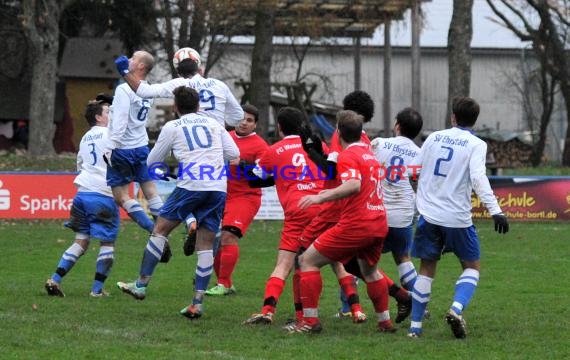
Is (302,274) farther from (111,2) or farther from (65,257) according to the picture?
(111,2)

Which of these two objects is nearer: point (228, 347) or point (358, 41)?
point (228, 347)

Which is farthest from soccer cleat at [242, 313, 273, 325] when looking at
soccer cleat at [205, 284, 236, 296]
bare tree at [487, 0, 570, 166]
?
bare tree at [487, 0, 570, 166]

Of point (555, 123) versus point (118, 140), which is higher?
point (118, 140)

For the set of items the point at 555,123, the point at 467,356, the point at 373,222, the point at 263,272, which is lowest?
the point at 555,123

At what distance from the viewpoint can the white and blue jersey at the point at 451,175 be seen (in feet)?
29.8

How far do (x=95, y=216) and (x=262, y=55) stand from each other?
1813 centimetres

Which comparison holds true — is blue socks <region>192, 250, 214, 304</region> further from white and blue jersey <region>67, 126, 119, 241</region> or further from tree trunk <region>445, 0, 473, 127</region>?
tree trunk <region>445, 0, 473, 127</region>

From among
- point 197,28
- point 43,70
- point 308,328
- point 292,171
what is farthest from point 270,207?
point 308,328

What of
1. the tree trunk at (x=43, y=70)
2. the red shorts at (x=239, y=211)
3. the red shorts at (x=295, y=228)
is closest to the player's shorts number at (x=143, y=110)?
the red shorts at (x=239, y=211)

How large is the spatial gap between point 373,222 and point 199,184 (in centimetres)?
177

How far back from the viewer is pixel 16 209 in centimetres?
2188

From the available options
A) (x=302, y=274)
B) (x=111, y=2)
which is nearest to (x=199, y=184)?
(x=302, y=274)

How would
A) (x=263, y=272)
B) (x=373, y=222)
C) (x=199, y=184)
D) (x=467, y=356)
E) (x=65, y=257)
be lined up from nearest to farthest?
1. (x=467, y=356)
2. (x=373, y=222)
3. (x=199, y=184)
4. (x=65, y=257)
5. (x=263, y=272)

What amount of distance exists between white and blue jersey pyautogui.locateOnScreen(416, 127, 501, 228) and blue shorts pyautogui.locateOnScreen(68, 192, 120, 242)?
380cm
